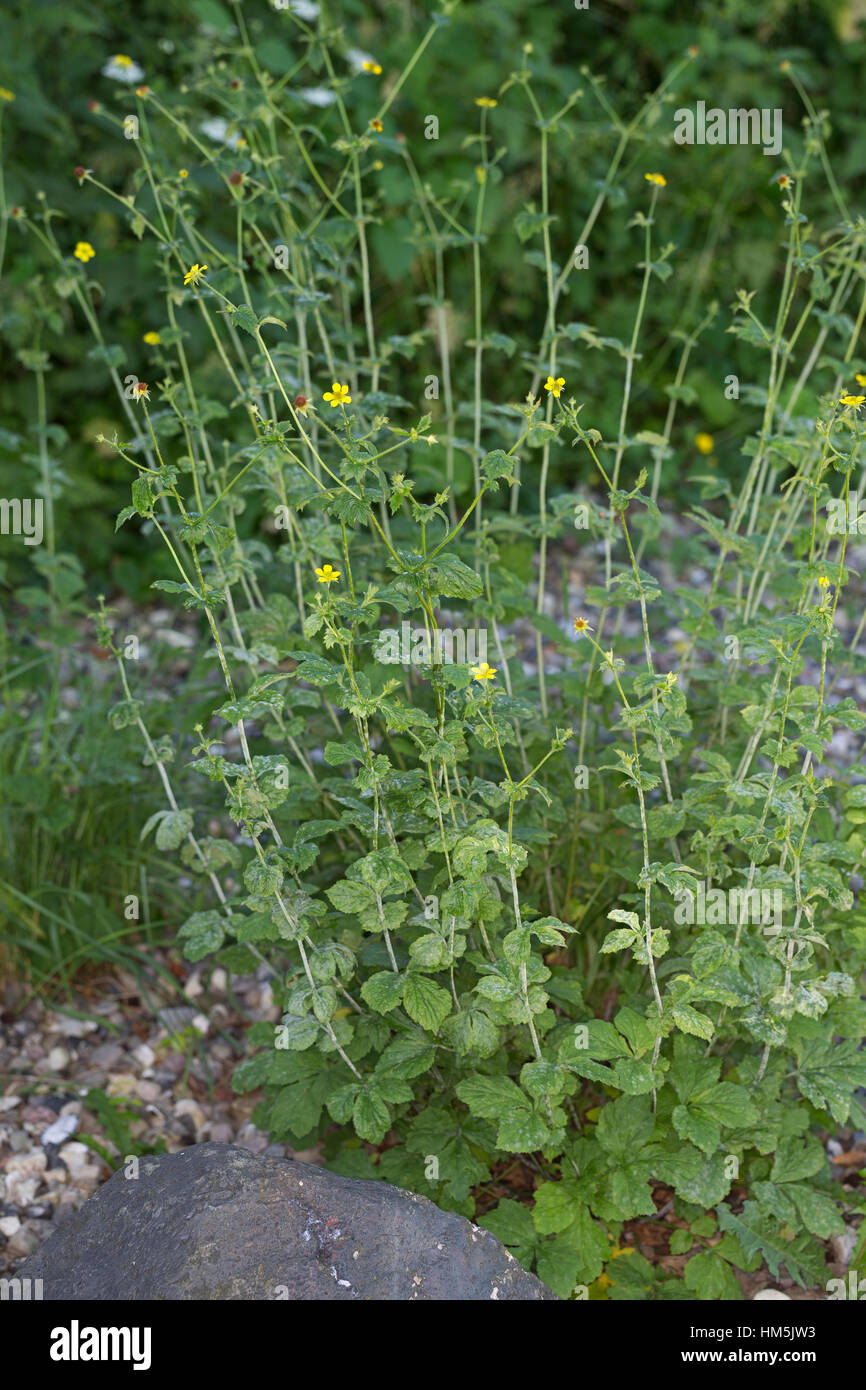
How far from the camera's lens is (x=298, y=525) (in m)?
2.20

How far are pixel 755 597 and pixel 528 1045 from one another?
3.33 ft

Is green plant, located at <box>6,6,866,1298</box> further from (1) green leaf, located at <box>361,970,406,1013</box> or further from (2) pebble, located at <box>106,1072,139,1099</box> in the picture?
(2) pebble, located at <box>106,1072,139,1099</box>

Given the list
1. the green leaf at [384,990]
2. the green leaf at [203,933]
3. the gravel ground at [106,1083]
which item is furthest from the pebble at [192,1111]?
the green leaf at [384,990]

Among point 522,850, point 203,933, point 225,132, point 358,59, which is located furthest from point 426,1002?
point 358,59

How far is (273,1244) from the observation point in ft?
5.68

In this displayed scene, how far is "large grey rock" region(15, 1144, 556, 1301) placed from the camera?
171 cm

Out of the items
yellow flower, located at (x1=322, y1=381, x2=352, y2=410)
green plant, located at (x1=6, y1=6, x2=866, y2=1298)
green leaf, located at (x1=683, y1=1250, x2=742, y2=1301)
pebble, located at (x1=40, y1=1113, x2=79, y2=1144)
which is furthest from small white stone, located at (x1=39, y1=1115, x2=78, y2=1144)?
yellow flower, located at (x1=322, y1=381, x2=352, y2=410)

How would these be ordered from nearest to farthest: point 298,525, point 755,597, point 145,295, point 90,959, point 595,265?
point 298,525 → point 755,597 → point 90,959 → point 145,295 → point 595,265

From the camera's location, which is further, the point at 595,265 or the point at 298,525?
the point at 595,265

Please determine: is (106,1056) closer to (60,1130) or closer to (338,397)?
(60,1130)
